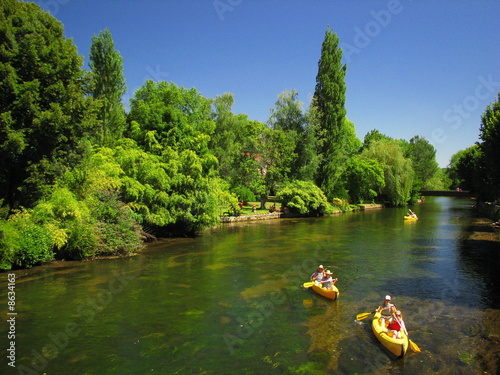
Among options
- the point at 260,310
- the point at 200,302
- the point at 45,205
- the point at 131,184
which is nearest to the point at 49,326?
the point at 200,302

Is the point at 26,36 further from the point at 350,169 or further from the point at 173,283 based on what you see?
the point at 350,169

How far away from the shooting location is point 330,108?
178ft

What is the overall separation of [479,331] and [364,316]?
417 centimetres

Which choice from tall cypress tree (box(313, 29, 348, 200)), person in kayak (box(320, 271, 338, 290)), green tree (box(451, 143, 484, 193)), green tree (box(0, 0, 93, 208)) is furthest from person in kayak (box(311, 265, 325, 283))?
green tree (box(451, 143, 484, 193))

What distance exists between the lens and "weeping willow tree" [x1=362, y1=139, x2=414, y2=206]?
218 ft

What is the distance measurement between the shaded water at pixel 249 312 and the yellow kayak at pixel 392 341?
32 cm

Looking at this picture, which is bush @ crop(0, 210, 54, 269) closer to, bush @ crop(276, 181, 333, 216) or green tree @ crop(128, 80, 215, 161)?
green tree @ crop(128, 80, 215, 161)

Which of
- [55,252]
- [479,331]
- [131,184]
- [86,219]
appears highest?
[131,184]

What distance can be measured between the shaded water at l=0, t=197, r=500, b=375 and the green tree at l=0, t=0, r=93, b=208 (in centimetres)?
602

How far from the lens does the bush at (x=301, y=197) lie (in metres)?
49.0

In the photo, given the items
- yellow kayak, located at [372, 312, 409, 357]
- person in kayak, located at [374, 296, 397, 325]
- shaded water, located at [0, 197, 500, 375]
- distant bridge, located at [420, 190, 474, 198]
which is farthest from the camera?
distant bridge, located at [420, 190, 474, 198]

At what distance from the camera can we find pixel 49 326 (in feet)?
45.3

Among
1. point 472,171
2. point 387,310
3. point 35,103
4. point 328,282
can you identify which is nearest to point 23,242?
point 35,103

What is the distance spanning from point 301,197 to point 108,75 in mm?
28548
